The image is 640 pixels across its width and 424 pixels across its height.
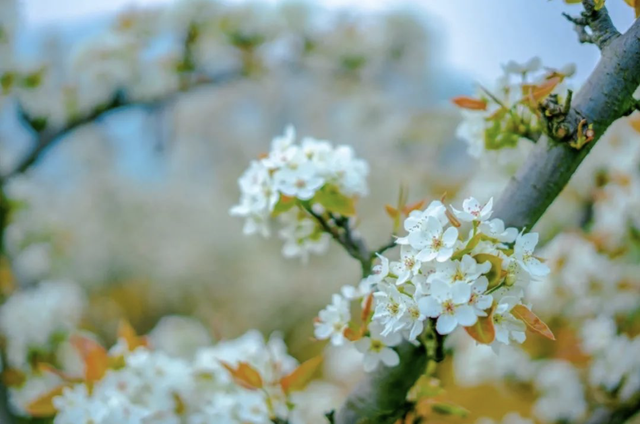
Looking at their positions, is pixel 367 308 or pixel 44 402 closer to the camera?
pixel 367 308

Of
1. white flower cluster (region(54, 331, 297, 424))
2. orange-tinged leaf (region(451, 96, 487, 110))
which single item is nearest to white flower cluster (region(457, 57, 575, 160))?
orange-tinged leaf (region(451, 96, 487, 110))

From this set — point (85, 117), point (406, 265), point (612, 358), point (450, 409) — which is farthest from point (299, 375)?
point (85, 117)

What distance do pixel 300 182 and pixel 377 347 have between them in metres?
0.16

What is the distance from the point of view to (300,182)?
564 millimetres

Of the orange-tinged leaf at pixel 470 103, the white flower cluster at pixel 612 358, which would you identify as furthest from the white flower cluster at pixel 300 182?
the white flower cluster at pixel 612 358

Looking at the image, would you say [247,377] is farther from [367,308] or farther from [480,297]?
[480,297]

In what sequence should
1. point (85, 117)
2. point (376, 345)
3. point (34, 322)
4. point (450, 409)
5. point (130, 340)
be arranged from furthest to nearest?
point (85, 117) → point (34, 322) → point (130, 340) → point (450, 409) → point (376, 345)

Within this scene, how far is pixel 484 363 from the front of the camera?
4.83ft

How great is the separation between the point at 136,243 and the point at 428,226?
2.96m

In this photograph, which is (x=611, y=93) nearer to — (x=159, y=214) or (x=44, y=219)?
(x=44, y=219)

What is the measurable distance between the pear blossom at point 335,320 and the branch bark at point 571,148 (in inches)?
2.2

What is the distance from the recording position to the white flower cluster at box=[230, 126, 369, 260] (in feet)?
1.86

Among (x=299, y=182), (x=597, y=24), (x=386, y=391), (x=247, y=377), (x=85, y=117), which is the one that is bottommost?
(x=85, y=117)

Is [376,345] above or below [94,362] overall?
above
